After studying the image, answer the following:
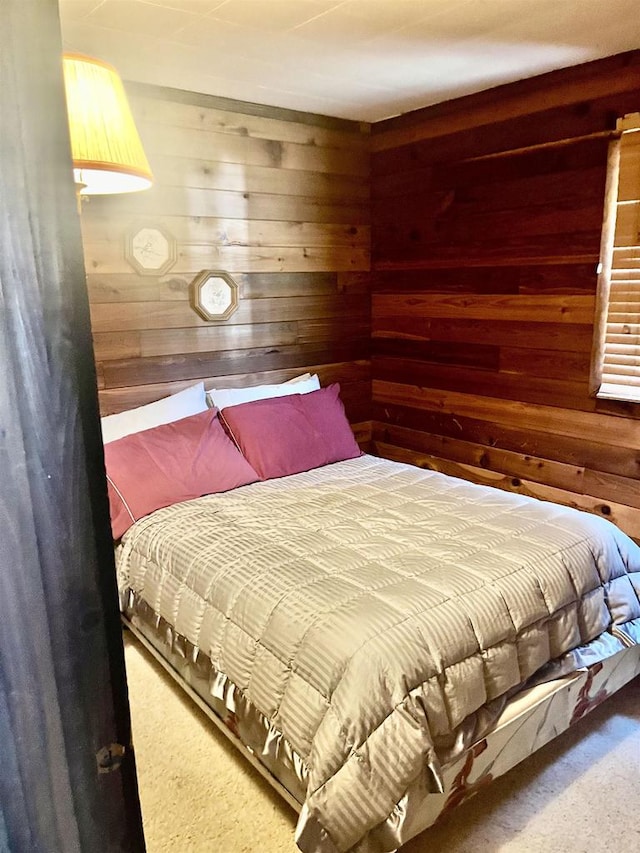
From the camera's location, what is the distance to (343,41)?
238 centimetres

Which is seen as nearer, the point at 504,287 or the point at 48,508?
the point at 48,508

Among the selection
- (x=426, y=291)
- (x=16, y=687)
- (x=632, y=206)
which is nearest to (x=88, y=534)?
(x=16, y=687)

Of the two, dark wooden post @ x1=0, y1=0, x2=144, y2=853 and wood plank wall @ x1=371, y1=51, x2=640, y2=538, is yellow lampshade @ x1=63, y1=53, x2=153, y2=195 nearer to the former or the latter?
dark wooden post @ x1=0, y1=0, x2=144, y2=853

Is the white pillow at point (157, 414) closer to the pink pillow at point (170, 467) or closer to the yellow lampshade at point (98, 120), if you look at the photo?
the pink pillow at point (170, 467)

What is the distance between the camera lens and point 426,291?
3479 millimetres

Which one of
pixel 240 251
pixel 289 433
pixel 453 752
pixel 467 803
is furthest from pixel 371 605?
pixel 240 251

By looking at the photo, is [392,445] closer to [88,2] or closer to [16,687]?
[88,2]

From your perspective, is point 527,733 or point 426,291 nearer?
point 527,733

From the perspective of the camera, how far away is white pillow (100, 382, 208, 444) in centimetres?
282

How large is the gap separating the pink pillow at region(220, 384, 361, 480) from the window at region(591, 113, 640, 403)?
122 cm

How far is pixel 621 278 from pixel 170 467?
2.00m

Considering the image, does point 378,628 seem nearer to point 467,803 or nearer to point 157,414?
point 467,803

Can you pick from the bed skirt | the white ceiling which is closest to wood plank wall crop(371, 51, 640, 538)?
the white ceiling

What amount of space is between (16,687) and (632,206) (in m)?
2.73
